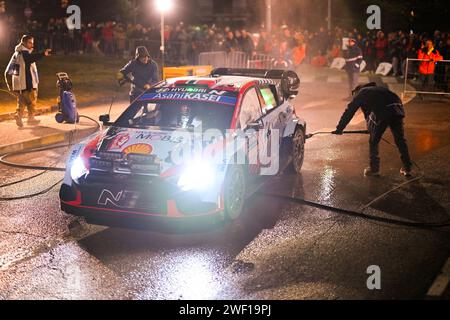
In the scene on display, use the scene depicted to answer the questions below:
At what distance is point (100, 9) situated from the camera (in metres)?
41.0

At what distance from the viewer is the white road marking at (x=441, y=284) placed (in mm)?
5203

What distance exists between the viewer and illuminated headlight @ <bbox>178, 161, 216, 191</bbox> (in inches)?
252

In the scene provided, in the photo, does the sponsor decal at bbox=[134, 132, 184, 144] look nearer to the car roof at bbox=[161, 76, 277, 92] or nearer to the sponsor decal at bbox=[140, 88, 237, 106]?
the sponsor decal at bbox=[140, 88, 237, 106]

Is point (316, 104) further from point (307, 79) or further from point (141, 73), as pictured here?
point (141, 73)

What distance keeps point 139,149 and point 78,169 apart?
0.73 m

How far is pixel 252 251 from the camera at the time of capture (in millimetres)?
6246

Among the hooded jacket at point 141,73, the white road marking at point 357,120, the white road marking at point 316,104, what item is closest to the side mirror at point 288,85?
the hooded jacket at point 141,73

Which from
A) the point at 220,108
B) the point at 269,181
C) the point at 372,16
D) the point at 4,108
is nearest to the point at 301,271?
the point at 220,108

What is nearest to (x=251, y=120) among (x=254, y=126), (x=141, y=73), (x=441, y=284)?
(x=254, y=126)

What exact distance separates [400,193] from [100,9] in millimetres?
35807

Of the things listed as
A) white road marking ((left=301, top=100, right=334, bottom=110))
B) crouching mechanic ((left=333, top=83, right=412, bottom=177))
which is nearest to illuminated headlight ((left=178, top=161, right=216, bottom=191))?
crouching mechanic ((left=333, top=83, right=412, bottom=177))

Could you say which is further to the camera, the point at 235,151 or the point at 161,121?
the point at 161,121

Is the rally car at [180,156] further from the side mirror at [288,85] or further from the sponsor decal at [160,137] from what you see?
the side mirror at [288,85]

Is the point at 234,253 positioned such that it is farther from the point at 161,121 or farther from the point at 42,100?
the point at 42,100
